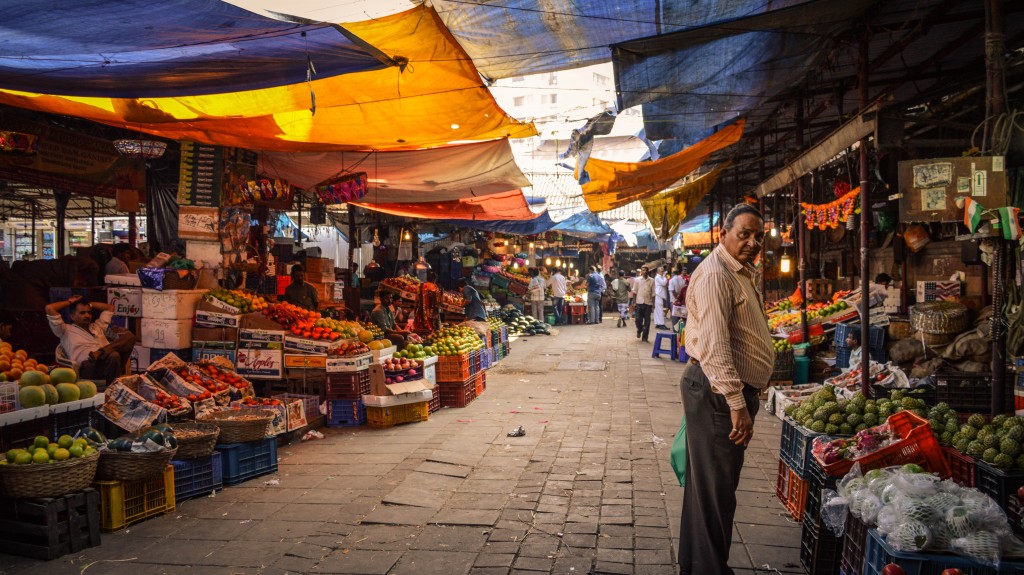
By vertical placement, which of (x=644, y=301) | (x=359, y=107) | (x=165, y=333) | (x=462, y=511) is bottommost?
(x=462, y=511)

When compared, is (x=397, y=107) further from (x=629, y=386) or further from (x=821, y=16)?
(x=629, y=386)

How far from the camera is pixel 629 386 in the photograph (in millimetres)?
10594

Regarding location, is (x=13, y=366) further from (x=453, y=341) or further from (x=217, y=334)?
(x=453, y=341)

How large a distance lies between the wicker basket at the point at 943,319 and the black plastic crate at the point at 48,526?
8565 millimetres

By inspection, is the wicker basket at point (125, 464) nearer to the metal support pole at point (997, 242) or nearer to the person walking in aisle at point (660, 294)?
the metal support pole at point (997, 242)

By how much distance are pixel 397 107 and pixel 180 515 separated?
4.62 meters

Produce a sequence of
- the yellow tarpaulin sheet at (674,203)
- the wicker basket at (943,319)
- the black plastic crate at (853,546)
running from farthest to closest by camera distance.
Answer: the yellow tarpaulin sheet at (674,203)
the wicker basket at (943,319)
the black plastic crate at (853,546)

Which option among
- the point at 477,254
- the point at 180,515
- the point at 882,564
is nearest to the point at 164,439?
the point at 180,515

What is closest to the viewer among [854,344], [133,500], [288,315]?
[133,500]

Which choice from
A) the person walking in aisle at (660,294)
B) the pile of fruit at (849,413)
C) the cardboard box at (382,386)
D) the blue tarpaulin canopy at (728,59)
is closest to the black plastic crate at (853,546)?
the pile of fruit at (849,413)

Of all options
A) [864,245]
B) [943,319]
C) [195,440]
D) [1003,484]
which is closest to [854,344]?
[943,319]

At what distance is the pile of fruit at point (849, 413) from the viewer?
4.45 meters

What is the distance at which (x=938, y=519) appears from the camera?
271 cm

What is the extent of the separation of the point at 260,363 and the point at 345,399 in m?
1.13
